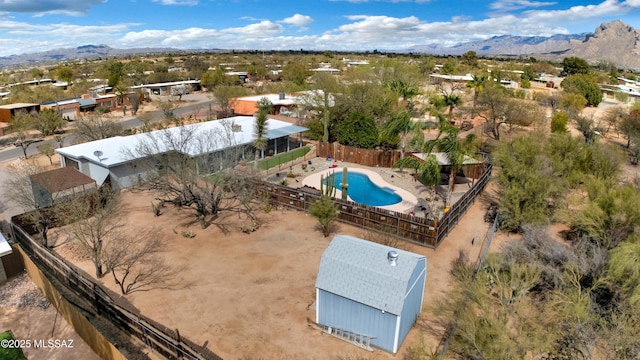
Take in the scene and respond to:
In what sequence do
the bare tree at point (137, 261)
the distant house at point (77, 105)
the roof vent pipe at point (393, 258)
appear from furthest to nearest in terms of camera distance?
the distant house at point (77, 105), the bare tree at point (137, 261), the roof vent pipe at point (393, 258)

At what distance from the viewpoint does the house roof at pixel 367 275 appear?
37.6 feet

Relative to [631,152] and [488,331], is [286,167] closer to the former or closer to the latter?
[488,331]

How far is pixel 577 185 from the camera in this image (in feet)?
73.9

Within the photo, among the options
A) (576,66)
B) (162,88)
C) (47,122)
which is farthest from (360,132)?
(576,66)

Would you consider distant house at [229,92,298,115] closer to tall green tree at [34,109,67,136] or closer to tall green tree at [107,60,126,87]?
tall green tree at [34,109,67,136]

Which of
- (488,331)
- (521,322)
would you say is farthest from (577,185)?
(488,331)

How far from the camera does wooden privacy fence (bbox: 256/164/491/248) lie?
60.1 feet

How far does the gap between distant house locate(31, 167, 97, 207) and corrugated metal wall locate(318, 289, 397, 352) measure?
15.3 meters

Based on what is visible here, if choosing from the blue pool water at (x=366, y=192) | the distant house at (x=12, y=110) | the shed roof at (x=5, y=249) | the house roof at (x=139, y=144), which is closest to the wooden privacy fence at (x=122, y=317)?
the shed roof at (x=5, y=249)

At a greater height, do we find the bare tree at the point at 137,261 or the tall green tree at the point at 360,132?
the tall green tree at the point at 360,132

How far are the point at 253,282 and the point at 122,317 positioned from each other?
472 cm

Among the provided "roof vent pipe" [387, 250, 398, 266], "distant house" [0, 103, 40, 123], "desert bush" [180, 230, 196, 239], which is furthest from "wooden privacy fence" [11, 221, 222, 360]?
"distant house" [0, 103, 40, 123]

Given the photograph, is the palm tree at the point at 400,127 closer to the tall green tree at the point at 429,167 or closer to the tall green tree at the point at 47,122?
the tall green tree at the point at 429,167

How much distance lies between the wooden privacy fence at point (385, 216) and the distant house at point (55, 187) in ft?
32.1
